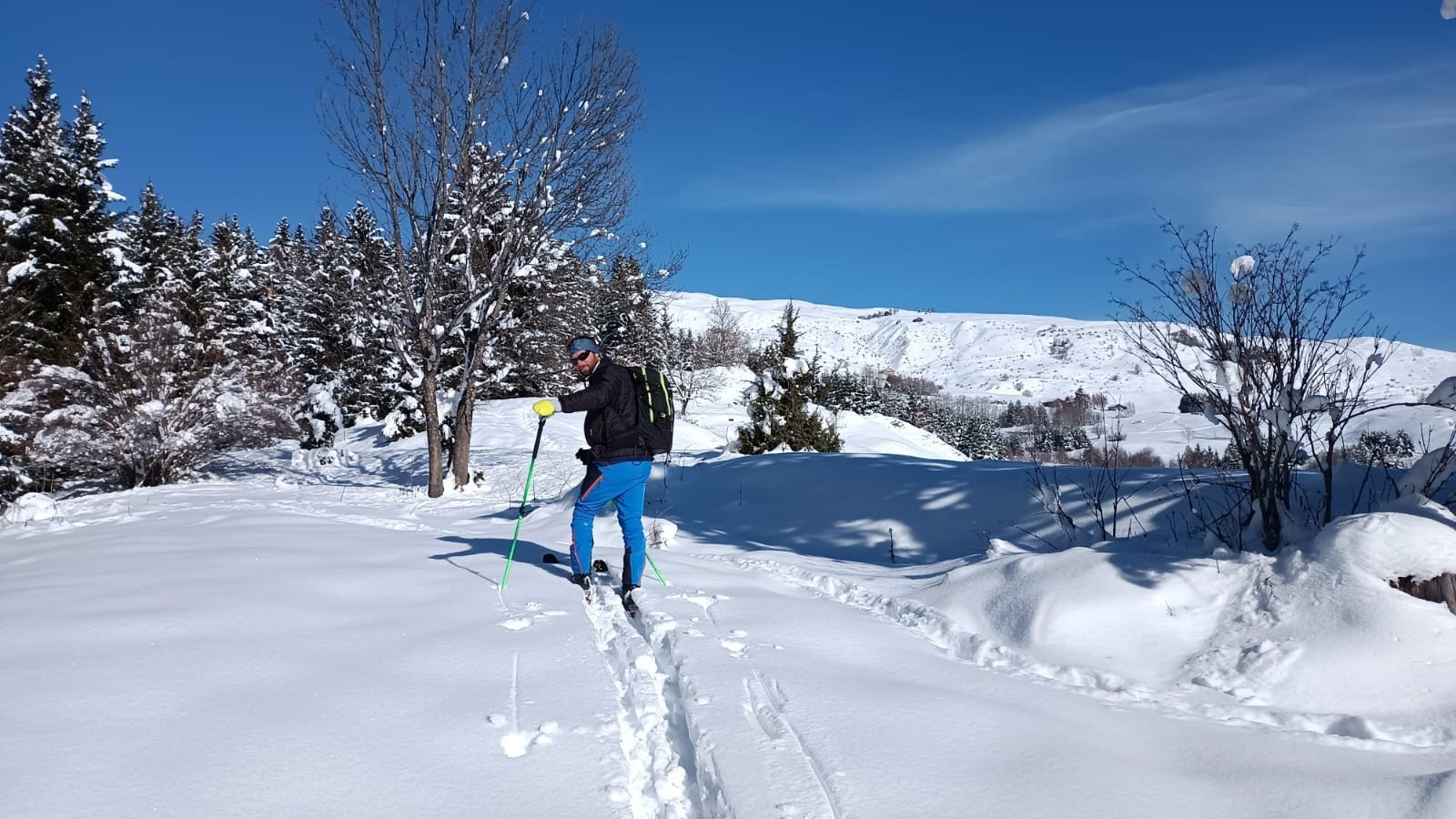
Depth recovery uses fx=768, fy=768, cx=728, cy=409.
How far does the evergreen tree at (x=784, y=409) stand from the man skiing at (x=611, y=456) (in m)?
13.1

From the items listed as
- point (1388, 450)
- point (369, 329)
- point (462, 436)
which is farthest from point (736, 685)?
point (369, 329)

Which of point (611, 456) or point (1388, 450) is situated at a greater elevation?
point (1388, 450)

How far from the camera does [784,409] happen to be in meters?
19.0

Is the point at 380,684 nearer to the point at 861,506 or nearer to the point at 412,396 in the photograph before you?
the point at 861,506

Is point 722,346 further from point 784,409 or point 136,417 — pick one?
point 136,417

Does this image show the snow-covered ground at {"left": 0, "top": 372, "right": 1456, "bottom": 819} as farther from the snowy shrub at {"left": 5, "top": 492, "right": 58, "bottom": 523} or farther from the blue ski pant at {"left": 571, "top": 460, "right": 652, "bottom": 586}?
the snowy shrub at {"left": 5, "top": 492, "right": 58, "bottom": 523}

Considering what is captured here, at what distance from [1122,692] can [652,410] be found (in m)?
3.37

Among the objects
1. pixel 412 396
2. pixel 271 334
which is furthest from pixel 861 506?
pixel 271 334

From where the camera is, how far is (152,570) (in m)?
5.38

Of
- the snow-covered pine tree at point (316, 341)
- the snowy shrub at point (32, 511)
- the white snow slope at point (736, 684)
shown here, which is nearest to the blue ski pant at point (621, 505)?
the white snow slope at point (736, 684)

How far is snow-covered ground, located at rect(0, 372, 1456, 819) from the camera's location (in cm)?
258

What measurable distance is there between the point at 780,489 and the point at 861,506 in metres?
1.67

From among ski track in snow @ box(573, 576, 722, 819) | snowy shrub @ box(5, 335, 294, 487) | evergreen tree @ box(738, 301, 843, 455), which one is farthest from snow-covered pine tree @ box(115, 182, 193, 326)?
ski track in snow @ box(573, 576, 722, 819)

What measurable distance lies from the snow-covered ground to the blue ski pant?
0.27 meters
